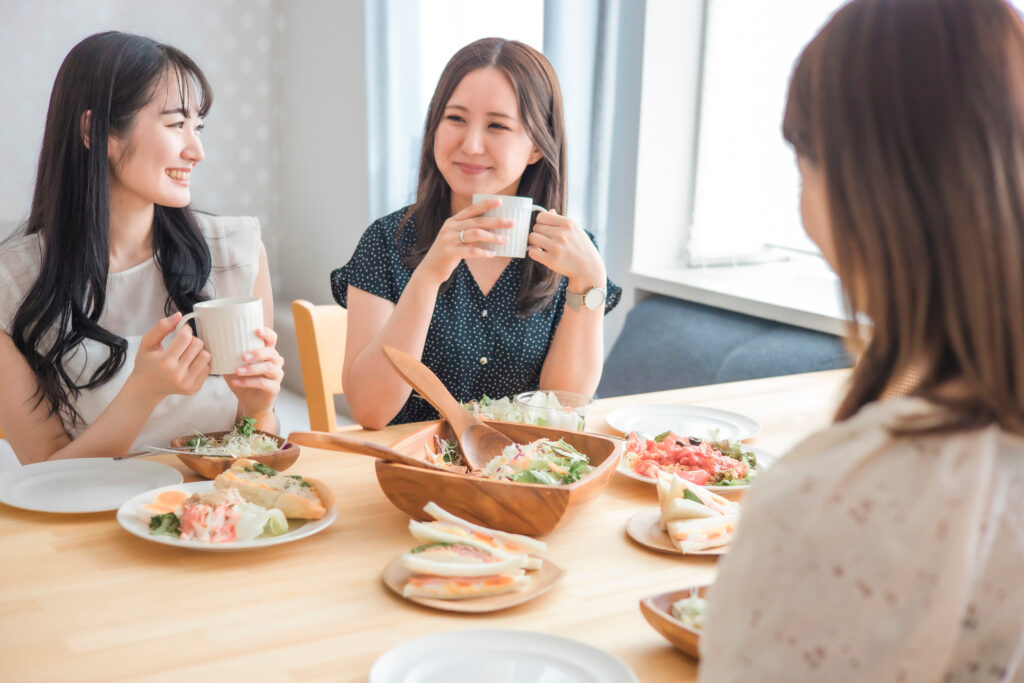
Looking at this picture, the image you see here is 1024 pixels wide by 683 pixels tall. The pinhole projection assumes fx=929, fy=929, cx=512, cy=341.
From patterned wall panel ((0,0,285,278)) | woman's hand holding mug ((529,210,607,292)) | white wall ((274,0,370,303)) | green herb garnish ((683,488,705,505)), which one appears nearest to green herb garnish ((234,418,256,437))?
woman's hand holding mug ((529,210,607,292))

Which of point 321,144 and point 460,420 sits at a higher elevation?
point 321,144

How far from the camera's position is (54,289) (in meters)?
1.64

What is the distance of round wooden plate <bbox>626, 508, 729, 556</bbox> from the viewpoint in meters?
1.12

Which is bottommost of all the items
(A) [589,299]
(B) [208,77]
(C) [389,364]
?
(C) [389,364]

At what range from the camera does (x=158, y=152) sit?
1661mm

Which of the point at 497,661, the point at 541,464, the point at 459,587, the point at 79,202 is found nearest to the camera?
the point at 497,661

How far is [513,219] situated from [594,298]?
0.28m

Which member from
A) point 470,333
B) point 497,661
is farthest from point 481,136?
point 497,661

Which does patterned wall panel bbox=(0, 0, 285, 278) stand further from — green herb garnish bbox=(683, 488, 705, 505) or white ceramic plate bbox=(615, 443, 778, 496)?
green herb garnish bbox=(683, 488, 705, 505)

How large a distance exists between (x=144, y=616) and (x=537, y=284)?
1.20 meters

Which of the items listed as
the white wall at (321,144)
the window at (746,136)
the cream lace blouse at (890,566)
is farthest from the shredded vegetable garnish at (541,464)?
the white wall at (321,144)

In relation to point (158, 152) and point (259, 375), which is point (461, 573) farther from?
point (158, 152)

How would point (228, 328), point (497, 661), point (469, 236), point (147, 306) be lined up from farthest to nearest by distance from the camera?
point (147, 306), point (469, 236), point (228, 328), point (497, 661)

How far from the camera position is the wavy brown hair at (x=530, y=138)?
182 centimetres
